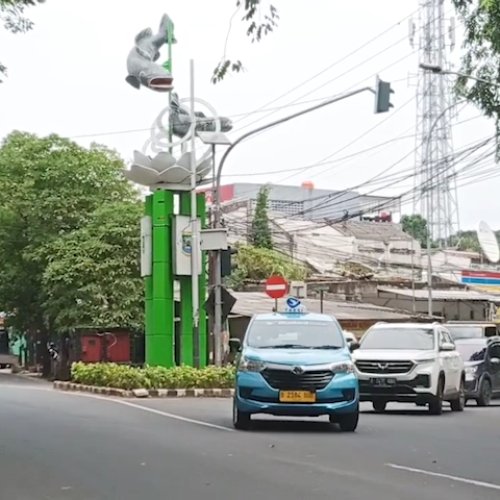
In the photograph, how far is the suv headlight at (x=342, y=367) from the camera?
46.5 ft

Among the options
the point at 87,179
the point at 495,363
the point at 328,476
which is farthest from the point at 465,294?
the point at 328,476

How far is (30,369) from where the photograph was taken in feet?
162

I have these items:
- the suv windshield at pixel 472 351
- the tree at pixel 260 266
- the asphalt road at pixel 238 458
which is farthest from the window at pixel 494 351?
the tree at pixel 260 266

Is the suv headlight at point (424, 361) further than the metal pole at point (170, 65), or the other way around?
the metal pole at point (170, 65)

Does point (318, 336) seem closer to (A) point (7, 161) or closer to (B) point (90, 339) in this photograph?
(B) point (90, 339)

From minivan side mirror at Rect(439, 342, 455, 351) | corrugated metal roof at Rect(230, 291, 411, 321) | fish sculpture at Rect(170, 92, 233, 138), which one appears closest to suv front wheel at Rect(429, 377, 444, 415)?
minivan side mirror at Rect(439, 342, 455, 351)

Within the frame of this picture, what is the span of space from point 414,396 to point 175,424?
4.95m

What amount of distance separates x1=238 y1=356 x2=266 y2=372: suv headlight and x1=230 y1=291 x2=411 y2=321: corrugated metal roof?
74.1 ft

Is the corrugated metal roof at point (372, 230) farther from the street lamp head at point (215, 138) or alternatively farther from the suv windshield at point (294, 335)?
the suv windshield at point (294, 335)

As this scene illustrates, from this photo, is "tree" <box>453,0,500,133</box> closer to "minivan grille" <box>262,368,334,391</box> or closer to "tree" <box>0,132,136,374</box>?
"minivan grille" <box>262,368,334,391</box>

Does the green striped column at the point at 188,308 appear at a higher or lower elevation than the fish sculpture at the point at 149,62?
lower

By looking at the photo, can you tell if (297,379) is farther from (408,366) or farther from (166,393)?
(166,393)

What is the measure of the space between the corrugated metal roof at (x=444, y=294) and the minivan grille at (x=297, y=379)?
107ft

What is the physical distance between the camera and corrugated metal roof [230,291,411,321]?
1511 inches
